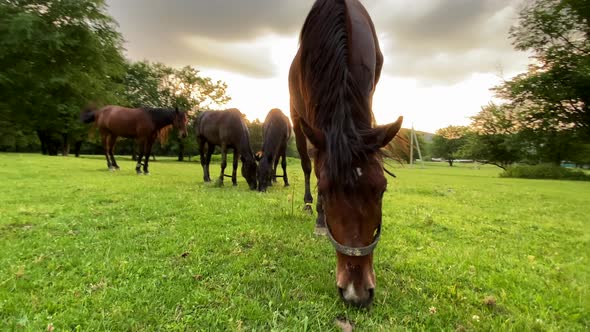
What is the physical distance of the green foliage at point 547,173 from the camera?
85.3ft

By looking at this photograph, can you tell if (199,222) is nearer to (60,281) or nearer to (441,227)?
(60,281)

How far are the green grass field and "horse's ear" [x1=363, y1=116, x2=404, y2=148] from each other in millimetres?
1231

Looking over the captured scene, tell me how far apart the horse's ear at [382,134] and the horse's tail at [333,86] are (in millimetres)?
87

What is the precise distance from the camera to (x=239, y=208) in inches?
230

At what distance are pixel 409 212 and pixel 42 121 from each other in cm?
615

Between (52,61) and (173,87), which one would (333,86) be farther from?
(173,87)

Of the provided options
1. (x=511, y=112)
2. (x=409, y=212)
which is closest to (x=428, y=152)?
(x=511, y=112)

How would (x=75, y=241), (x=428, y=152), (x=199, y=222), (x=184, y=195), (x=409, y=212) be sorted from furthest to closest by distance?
(x=428, y=152)
(x=184, y=195)
(x=409, y=212)
(x=199, y=222)
(x=75, y=241)

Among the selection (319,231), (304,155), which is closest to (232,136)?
(304,155)

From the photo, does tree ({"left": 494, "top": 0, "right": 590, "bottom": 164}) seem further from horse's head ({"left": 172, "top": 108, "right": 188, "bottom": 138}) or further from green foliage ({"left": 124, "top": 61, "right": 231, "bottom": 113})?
green foliage ({"left": 124, "top": 61, "right": 231, "bottom": 113})

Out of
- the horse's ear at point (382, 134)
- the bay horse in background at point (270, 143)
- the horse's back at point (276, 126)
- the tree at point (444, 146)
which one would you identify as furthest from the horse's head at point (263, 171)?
the tree at point (444, 146)

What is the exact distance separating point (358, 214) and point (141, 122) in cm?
1286

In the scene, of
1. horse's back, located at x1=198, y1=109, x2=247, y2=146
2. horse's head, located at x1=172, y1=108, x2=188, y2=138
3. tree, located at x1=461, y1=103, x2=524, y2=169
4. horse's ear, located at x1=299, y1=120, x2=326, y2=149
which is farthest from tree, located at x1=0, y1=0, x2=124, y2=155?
tree, located at x1=461, y1=103, x2=524, y2=169

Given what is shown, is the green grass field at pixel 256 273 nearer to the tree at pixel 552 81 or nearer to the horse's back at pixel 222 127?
the horse's back at pixel 222 127
